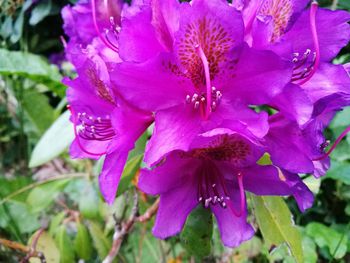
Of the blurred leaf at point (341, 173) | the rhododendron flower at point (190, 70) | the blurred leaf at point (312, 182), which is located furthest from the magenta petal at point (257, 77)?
the blurred leaf at point (341, 173)

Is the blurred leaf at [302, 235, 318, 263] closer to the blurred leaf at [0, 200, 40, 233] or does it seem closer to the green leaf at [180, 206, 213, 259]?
the green leaf at [180, 206, 213, 259]

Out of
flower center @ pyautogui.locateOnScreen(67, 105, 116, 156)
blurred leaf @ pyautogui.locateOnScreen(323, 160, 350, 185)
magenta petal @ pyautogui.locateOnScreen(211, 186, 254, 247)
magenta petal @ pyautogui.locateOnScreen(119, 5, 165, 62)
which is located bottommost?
blurred leaf @ pyautogui.locateOnScreen(323, 160, 350, 185)

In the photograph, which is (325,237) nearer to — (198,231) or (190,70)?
(198,231)

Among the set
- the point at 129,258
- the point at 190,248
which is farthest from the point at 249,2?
the point at 129,258

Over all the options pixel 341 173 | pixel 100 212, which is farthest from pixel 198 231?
pixel 100 212

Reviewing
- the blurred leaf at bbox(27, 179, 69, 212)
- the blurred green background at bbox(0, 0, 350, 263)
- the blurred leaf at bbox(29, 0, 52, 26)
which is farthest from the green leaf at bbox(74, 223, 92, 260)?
the blurred leaf at bbox(29, 0, 52, 26)

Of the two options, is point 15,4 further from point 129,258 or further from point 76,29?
point 129,258
